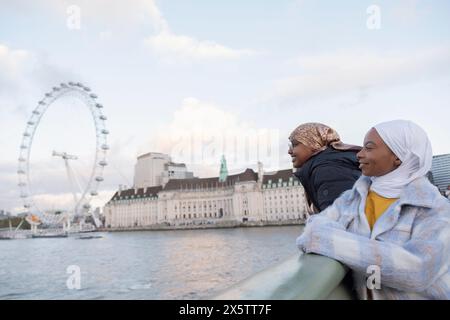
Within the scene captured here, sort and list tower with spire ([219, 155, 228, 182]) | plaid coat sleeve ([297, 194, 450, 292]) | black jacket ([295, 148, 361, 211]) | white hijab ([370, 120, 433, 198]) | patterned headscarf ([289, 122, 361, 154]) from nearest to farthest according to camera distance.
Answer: plaid coat sleeve ([297, 194, 450, 292]) → white hijab ([370, 120, 433, 198]) → black jacket ([295, 148, 361, 211]) → patterned headscarf ([289, 122, 361, 154]) → tower with spire ([219, 155, 228, 182])

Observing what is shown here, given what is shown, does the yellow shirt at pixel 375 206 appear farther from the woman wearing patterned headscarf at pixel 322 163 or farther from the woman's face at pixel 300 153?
the woman's face at pixel 300 153

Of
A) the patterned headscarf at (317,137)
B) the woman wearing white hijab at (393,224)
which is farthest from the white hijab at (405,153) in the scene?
the patterned headscarf at (317,137)

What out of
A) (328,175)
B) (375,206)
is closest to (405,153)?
(375,206)

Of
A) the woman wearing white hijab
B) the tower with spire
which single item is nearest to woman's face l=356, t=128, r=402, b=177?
the woman wearing white hijab

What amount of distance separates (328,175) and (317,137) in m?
→ 0.32

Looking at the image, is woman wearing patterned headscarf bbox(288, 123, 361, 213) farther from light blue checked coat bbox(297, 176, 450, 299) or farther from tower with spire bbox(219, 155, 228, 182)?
tower with spire bbox(219, 155, 228, 182)

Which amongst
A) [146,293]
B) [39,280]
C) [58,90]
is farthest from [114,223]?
[146,293]

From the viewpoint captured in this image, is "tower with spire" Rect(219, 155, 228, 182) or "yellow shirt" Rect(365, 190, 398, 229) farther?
"tower with spire" Rect(219, 155, 228, 182)

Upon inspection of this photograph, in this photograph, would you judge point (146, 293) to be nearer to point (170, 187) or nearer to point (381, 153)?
point (381, 153)

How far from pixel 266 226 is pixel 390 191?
205ft

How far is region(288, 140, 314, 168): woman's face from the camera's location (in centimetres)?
189

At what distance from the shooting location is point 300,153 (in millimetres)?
1896

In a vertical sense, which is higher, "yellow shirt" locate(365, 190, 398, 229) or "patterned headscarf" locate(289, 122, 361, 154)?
"patterned headscarf" locate(289, 122, 361, 154)

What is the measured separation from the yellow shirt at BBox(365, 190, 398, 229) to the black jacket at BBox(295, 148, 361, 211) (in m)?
0.26
